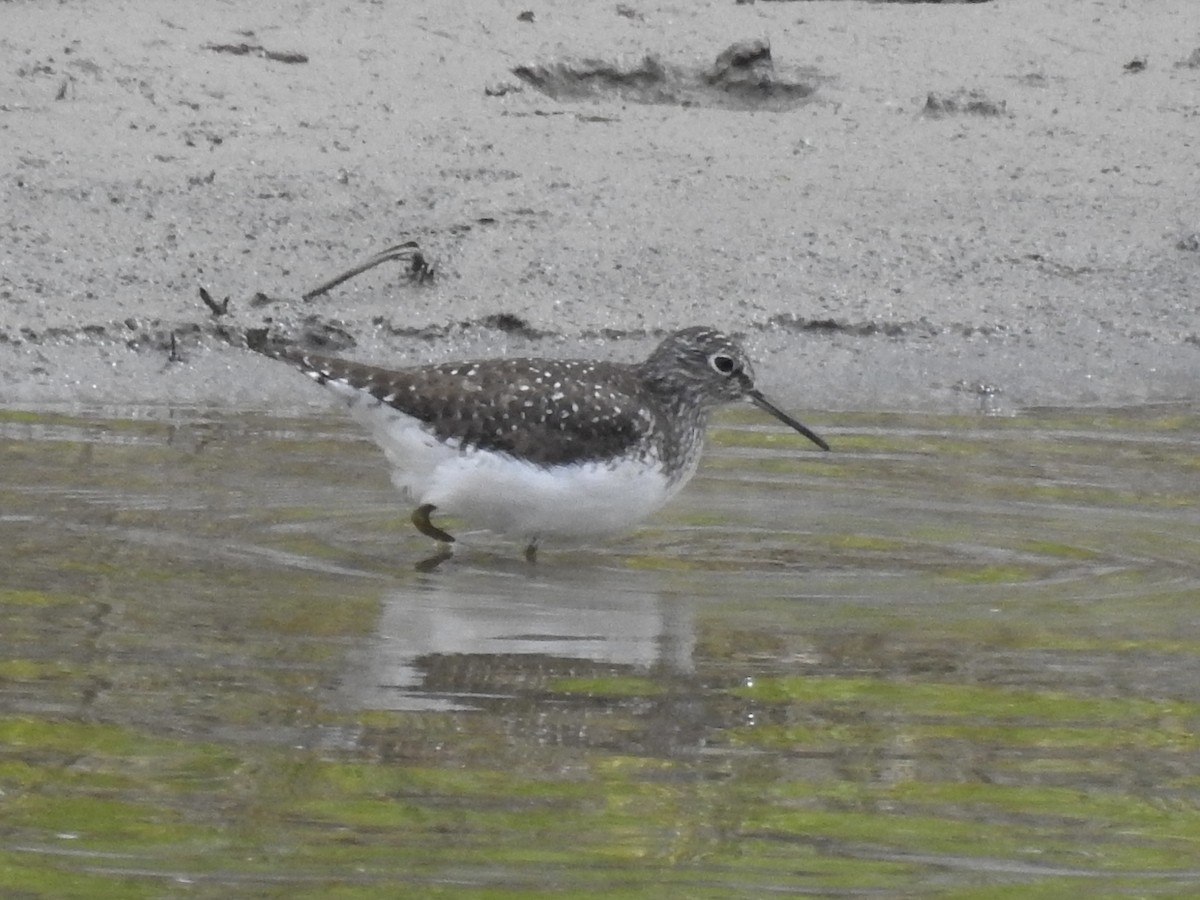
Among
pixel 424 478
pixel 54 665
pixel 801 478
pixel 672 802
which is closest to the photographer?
pixel 672 802

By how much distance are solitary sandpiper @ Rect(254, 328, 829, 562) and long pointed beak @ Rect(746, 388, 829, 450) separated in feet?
2.61

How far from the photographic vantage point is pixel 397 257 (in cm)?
1239

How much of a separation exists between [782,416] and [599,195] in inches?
144

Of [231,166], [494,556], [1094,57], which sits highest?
[1094,57]

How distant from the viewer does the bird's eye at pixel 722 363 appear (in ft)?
32.2

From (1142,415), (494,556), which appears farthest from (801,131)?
(494,556)

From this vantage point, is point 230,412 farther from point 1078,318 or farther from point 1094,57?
point 1094,57

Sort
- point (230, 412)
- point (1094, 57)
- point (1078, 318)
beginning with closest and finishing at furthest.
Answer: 1. point (230, 412)
2. point (1078, 318)
3. point (1094, 57)

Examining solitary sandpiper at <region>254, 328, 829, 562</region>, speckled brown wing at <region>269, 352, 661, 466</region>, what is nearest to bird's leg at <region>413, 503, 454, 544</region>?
solitary sandpiper at <region>254, 328, 829, 562</region>

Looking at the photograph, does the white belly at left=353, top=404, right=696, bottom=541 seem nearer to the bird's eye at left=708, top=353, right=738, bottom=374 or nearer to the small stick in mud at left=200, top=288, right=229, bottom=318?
the bird's eye at left=708, top=353, right=738, bottom=374

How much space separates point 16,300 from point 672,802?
7075 millimetres

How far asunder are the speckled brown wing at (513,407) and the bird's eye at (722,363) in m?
0.72

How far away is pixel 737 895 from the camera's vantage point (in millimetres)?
5066

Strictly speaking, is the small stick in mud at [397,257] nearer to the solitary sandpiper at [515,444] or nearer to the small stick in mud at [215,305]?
the small stick in mud at [215,305]
